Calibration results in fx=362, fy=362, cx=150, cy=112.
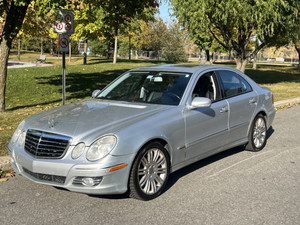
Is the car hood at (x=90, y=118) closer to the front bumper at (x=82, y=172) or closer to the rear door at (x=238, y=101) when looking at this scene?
the front bumper at (x=82, y=172)

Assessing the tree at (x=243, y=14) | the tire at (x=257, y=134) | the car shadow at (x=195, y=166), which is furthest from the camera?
the tree at (x=243, y=14)

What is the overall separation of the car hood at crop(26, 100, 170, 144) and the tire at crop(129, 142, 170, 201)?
0.41 m

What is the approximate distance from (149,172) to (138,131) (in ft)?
1.75

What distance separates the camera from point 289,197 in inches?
172

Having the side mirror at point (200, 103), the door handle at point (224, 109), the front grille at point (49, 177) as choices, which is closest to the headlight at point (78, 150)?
the front grille at point (49, 177)

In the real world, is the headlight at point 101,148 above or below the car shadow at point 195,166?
above

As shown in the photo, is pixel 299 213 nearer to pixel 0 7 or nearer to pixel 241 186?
pixel 241 186

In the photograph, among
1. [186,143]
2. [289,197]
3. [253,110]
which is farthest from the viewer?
[253,110]

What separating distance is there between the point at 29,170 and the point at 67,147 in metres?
0.59

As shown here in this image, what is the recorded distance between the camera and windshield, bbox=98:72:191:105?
4.98 m

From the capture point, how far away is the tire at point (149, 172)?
406 cm

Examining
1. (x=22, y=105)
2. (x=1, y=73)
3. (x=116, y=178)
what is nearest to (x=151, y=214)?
(x=116, y=178)

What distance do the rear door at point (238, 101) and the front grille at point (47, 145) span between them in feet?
8.90

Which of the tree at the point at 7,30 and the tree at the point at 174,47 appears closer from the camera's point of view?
the tree at the point at 7,30
